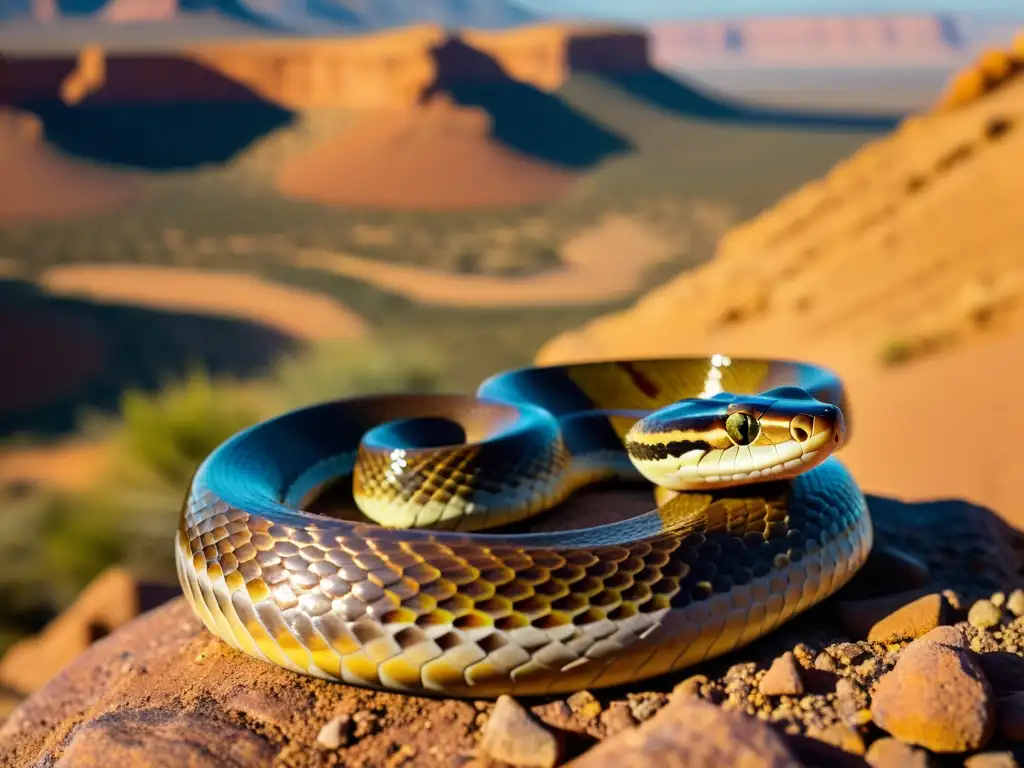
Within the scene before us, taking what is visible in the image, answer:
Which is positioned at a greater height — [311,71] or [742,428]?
[742,428]

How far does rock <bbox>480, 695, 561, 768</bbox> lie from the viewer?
11.4ft

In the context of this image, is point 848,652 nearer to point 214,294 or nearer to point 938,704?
point 938,704

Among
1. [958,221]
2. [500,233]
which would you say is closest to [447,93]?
[500,233]

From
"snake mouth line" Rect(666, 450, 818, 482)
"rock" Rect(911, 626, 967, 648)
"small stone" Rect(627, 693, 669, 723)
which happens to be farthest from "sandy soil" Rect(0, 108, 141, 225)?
"rock" Rect(911, 626, 967, 648)

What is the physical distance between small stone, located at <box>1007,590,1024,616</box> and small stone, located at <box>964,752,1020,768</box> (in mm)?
1507

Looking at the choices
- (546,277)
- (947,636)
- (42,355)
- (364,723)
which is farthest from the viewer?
(546,277)

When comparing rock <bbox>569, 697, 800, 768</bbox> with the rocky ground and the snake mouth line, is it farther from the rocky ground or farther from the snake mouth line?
the snake mouth line

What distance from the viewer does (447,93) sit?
8712cm

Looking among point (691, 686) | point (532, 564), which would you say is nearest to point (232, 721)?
point (532, 564)

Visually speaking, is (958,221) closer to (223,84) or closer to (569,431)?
(569,431)

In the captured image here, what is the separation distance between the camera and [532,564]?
3785mm

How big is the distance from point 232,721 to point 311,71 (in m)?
97.7

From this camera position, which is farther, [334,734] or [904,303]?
[904,303]

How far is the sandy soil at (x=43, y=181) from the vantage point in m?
65.8
